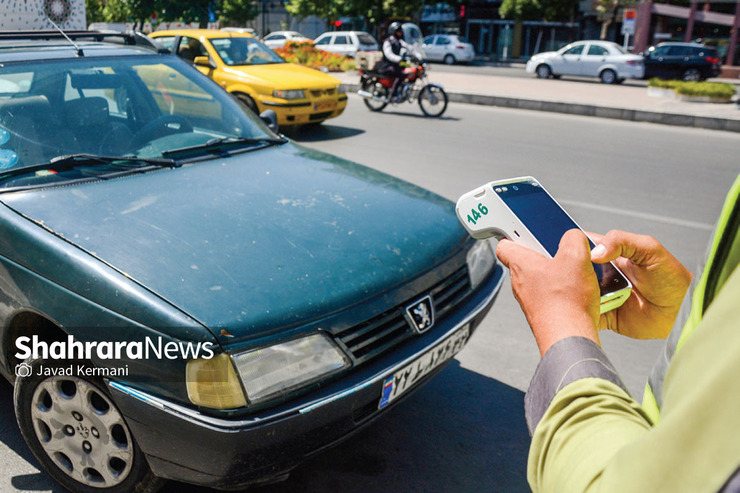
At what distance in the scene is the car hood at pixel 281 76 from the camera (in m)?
9.84

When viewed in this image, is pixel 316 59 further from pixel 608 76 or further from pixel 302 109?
pixel 302 109

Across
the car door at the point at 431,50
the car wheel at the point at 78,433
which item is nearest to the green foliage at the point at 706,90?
the car wheel at the point at 78,433

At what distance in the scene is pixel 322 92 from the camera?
33.6 feet

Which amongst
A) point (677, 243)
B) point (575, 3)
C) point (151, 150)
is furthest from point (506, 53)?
point (151, 150)

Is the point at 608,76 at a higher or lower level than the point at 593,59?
lower

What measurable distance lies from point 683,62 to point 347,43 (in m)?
14.6

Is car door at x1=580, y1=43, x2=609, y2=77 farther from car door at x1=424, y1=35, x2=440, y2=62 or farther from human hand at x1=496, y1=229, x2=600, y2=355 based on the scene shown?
human hand at x1=496, y1=229, x2=600, y2=355

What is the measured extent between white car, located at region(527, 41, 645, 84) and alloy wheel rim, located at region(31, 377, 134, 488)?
2354cm

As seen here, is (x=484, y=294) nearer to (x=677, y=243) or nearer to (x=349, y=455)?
(x=349, y=455)

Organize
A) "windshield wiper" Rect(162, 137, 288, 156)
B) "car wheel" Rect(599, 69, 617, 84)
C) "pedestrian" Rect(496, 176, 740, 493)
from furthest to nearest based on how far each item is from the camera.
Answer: "car wheel" Rect(599, 69, 617, 84) → "windshield wiper" Rect(162, 137, 288, 156) → "pedestrian" Rect(496, 176, 740, 493)

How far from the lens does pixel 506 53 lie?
4238cm

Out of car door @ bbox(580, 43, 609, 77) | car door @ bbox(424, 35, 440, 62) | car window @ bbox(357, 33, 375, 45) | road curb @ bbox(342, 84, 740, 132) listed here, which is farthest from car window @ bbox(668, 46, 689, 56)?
car window @ bbox(357, 33, 375, 45)

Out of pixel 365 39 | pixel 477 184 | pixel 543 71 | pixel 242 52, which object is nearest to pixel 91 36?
pixel 477 184

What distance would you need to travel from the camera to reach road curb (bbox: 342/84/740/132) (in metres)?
12.4
